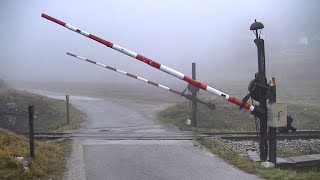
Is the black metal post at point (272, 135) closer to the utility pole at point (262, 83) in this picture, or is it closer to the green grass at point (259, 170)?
the utility pole at point (262, 83)

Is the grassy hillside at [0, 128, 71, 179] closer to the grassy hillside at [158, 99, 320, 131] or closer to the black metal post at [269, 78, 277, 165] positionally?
the black metal post at [269, 78, 277, 165]

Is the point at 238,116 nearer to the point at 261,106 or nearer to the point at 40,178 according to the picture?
the point at 261,106

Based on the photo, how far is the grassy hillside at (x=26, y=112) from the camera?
3403 centimetres

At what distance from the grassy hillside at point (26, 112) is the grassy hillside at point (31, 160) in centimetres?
1724

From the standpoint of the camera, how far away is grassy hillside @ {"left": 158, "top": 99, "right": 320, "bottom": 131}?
27.0 meters

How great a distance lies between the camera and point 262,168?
38.8 feet

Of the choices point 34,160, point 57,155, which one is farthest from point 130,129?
point 34,160

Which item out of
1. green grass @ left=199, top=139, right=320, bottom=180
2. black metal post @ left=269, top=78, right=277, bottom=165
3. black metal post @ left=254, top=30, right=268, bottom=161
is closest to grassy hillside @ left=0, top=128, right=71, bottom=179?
green grass @ left=199, top=139, right=320, bottom=180

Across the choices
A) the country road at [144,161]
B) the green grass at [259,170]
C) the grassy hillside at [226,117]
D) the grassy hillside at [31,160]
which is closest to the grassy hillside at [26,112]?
the grassy hillside at [226,117]

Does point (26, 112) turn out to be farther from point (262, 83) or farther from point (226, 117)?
point (262, 83)

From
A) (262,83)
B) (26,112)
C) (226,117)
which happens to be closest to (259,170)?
(262,83)

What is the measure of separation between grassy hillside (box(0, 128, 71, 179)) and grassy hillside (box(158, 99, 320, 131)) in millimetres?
12685

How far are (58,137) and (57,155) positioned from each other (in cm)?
546

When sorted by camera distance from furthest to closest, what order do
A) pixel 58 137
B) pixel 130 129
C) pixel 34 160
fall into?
Answer: 1. pixel 130 129
2. pixel 58 137
3. pixel 34 160
